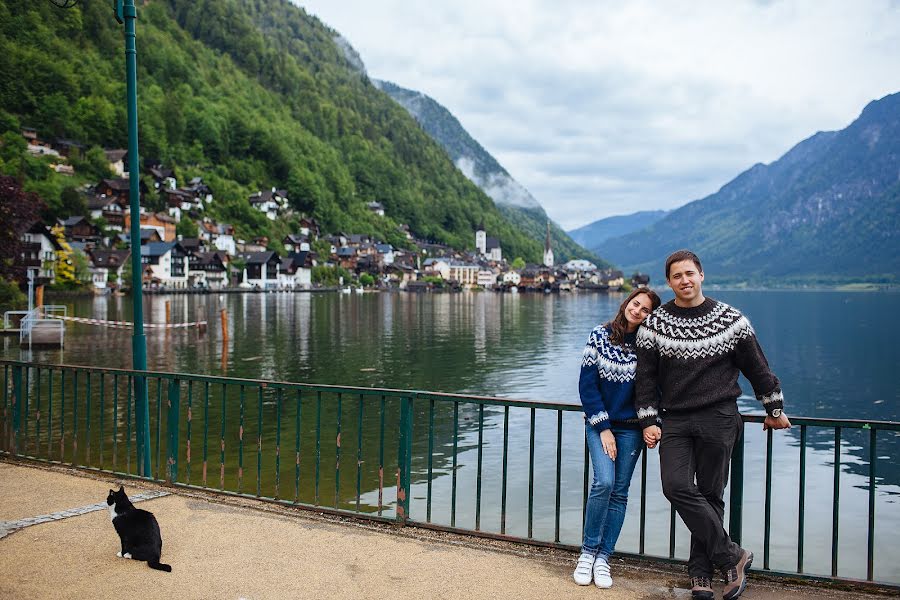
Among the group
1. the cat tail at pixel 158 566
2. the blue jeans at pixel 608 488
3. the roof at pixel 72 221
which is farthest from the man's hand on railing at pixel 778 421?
the roof at pixel 72 221

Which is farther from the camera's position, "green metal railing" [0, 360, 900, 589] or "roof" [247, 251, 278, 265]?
"roof" [247, 251, 278, 265]

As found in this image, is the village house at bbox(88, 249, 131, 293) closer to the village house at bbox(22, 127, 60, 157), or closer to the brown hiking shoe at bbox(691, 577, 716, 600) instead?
the village house at bbox(22, 127, 60, 157)

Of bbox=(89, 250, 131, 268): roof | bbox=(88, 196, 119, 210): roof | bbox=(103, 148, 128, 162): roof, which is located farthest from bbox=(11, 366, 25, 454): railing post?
bbox=(103, 148, 128, 162): roof

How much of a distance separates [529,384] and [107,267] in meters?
88.0

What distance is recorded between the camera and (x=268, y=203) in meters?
173

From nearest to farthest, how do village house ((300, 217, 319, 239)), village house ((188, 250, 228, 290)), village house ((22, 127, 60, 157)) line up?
village house ((22, 127, 60, 157)) → village house ((188, 250, 228, 290)) → village house ((300, 217, 319, 239))

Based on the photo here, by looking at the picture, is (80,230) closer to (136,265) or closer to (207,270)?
(207,270)

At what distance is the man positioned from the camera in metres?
5.07

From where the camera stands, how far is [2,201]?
37219mm

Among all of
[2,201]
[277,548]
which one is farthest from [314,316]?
[277,548]

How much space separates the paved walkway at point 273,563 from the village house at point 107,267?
3860 inches

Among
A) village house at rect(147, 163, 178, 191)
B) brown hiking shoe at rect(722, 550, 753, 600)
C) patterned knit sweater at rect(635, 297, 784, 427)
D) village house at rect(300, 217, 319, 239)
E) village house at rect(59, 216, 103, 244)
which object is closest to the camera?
patterned knit sweater at rect(635, 297, 784, 427)

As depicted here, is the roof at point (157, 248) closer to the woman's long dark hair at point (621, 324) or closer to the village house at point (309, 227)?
the village house at point (309, 227)

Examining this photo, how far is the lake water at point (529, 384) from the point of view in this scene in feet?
42.1
